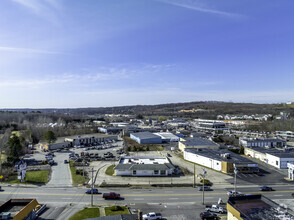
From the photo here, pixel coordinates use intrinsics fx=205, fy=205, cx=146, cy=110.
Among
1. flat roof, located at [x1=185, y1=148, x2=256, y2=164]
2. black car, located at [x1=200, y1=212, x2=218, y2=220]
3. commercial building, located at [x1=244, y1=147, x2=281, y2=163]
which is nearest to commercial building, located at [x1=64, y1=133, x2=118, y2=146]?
flat roof, located at [x1=185, y1=148, x2=256, y2=164]

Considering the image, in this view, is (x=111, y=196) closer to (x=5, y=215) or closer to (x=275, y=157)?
(x=5, y=215)

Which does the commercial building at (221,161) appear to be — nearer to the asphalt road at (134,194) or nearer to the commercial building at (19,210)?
the asphalt road at (134,194)

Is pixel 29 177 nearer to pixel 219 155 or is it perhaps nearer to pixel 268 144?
pixel 219 155

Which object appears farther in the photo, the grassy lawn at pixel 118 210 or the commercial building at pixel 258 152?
the commercial building at pixel 258 152

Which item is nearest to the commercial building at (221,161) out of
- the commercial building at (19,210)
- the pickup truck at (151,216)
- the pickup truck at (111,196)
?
the pickup truck at (151,216)

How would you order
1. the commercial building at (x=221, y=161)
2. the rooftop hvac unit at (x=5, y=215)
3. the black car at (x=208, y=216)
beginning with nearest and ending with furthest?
the rooftop hvac unit at (x=5, y=215)
the black car at (x=208, y=216)
the commercial building at (x=221, y=161)

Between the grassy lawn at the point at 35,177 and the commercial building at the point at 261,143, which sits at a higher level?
the commercial building at the point at 261,143

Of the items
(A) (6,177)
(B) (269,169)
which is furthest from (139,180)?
(B) (269,169)
